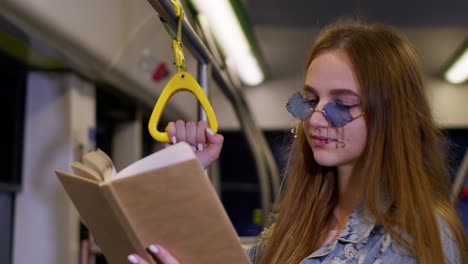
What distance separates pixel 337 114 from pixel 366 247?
0.89 feet

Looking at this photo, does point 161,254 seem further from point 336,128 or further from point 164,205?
→ point 336,128

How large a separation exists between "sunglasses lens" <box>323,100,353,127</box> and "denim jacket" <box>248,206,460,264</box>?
7.7 inches

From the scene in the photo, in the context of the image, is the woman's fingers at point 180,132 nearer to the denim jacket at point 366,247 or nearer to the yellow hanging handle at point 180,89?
the yellow hanging handle at point 180,89

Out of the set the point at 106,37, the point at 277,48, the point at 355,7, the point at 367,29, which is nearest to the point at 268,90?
the point at 277,48

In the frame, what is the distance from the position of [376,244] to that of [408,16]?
394 centimetres

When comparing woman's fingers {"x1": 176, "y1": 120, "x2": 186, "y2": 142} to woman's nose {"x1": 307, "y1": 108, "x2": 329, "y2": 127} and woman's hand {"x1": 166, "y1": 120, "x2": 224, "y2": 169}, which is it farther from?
woman's nose {"x1": 307, "y1": 108, "x2": 329, "y2": 127}

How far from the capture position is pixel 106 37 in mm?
2883

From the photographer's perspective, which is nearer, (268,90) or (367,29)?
(367,29)

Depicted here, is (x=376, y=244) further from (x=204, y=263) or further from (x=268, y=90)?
(x=268, y=90)

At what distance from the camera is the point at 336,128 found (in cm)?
129

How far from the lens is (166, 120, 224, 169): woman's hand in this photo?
4.29 ft

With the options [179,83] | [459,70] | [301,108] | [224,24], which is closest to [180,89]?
[179,83]

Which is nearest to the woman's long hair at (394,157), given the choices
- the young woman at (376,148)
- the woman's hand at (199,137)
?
the young woman at (376,148)

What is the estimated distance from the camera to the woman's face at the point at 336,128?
1.30 meters
